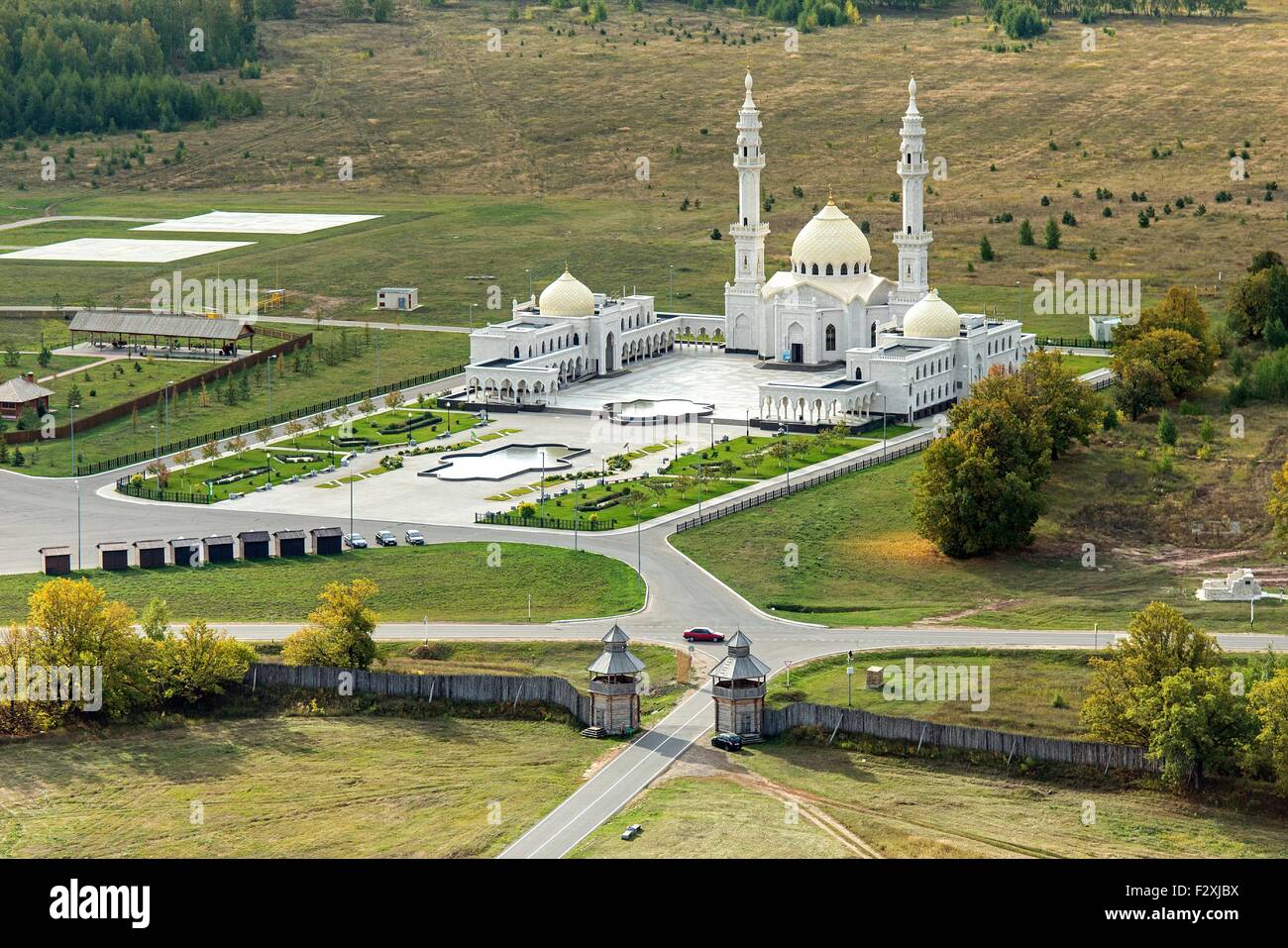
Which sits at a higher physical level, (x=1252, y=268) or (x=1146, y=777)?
(x=1252, y=268)

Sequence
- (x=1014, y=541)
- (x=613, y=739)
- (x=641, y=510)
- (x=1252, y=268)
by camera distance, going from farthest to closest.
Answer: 1. (x=1252, y=268)
2. (x=641, y=510)
3. (x=1014, y=541)
4. (x=613, y=739)

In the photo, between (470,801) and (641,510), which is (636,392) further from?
(470,801)

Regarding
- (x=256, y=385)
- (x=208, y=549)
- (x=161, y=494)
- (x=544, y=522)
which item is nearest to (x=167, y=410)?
(x=256, y=385)

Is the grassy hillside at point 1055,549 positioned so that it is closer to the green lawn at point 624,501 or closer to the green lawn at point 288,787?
the green lawn at point 624,501

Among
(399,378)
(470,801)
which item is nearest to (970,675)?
(470,801)

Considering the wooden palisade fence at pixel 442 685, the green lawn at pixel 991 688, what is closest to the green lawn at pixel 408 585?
the wooden palisade fence at pixel 442 685

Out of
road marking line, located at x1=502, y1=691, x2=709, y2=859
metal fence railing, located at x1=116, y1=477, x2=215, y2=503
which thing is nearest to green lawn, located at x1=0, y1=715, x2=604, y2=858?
road marking line, located at x1=502, y1=691, x2=709, y2=859

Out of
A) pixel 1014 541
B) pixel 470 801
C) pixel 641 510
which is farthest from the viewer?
pixel 641 510

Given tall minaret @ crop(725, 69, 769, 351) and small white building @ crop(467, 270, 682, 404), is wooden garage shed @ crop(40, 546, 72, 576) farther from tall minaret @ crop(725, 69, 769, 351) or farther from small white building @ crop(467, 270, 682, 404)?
tall minaret @ crop(725, 69, 769, 351)

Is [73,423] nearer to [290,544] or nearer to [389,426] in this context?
[389,426]
